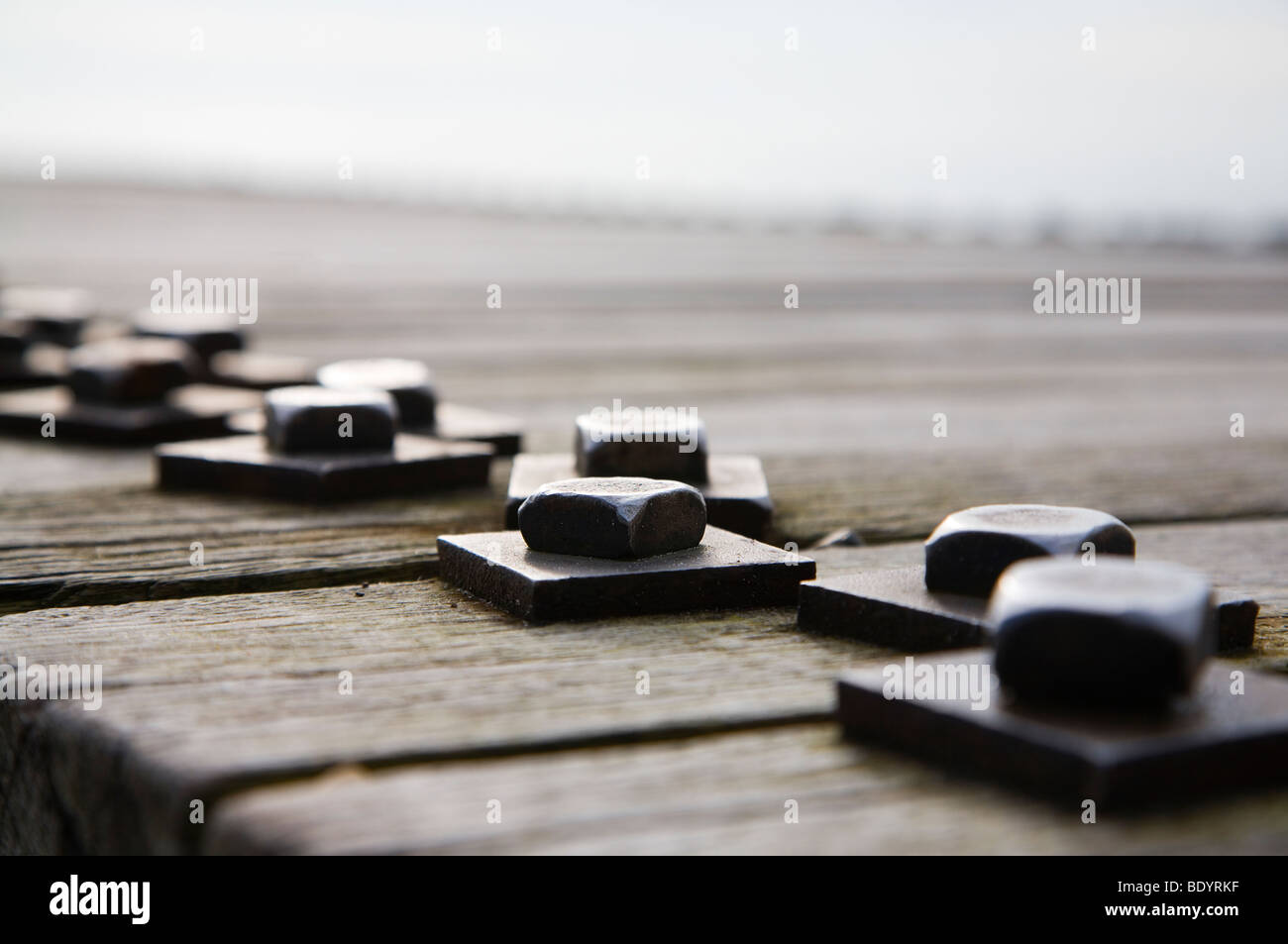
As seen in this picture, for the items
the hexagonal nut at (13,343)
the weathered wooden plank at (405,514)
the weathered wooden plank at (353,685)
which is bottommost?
the weathered wooden plank at (353,685)

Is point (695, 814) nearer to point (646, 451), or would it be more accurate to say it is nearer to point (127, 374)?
point (646, 451)

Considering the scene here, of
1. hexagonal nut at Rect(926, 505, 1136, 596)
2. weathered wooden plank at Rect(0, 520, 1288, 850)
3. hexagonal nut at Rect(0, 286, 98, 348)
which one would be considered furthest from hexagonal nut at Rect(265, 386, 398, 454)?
hexagonal nut at Rect(0, 286, 98, 348)

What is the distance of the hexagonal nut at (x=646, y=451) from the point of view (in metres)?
1.71

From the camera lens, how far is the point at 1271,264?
1146 centimetres

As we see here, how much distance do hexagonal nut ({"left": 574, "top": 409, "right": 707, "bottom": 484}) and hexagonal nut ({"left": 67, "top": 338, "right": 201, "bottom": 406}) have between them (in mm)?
1259

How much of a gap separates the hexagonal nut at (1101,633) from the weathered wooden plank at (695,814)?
75 millimetres

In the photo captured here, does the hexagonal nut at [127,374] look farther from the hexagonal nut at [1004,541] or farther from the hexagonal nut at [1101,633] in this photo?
the hexagonal nut at [1101,633]

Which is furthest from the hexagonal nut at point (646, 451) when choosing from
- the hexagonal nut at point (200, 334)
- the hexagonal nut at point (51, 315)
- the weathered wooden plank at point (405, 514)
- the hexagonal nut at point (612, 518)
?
the hexagonal nut at point (51, 315)

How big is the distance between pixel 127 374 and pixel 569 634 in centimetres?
175

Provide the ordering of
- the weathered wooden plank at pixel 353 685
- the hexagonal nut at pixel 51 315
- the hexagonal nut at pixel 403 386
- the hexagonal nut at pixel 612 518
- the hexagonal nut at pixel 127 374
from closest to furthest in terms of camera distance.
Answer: the weathered wooden plank at pixel 353 685, the hexagonal nut at pixel 612 518, the hexagonal nut at pixel 403 386, the hexagonal nut at pixel 127 374, the hexagonal nut at pixel 51 315

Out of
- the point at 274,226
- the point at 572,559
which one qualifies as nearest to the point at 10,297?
the point at 572,559

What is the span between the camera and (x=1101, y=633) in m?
0.81

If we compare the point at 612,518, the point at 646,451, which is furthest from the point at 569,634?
the point at 646,451

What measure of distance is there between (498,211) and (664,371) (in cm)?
1519
